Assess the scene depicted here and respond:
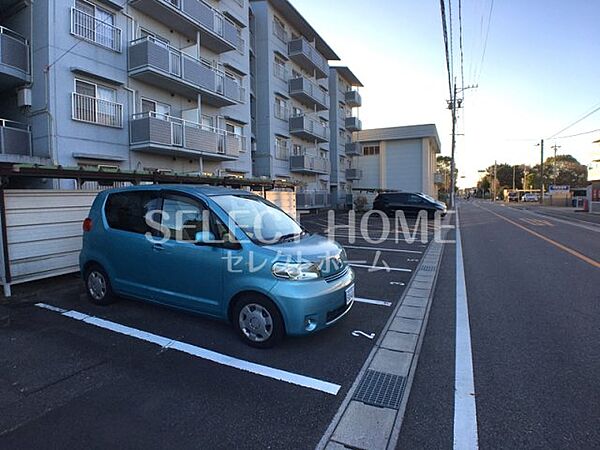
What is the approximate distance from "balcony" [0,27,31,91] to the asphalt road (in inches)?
512

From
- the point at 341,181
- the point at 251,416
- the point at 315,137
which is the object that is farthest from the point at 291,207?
the point at 341,181

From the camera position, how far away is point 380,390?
2818 millimetres

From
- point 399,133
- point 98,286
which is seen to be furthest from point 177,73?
point 399,133

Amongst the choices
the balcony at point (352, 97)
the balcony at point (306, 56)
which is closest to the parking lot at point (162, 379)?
the balcony at point (306, 56)

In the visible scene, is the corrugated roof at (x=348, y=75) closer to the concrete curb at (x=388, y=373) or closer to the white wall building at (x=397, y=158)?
the white wall building at (x=397, y=158)

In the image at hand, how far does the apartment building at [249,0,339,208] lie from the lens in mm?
21500

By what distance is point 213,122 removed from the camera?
16594 millimetres

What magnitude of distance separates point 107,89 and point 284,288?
473 inches

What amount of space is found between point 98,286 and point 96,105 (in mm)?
9059

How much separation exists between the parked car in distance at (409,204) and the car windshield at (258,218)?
721 inches

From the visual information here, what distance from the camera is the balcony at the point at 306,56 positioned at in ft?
76.5

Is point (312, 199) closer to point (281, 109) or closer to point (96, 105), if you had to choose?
point (281, 109)

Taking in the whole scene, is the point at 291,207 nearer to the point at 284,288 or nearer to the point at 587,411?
the point at 284,288

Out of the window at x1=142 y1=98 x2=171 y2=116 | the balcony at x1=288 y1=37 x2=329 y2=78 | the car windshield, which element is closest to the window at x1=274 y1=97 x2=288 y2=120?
the balcony at x1=288 y1=37 x2=329 y2=78
